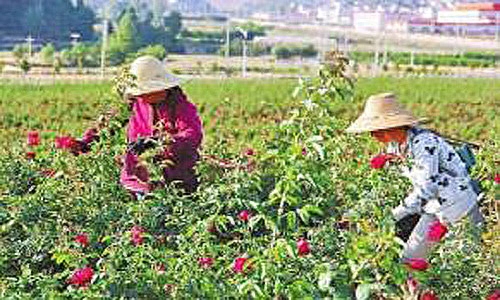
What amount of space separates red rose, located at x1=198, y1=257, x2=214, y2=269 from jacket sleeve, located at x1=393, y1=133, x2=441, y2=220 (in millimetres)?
869

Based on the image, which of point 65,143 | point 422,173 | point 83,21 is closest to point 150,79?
point 65,143

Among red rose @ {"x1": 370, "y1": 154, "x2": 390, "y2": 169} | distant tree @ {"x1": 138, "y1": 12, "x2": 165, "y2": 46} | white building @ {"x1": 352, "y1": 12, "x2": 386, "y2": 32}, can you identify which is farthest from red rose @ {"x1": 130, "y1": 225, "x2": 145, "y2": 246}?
white building @ {"x1": 352, "y1": 12, "x2": 386, "y2": 32}

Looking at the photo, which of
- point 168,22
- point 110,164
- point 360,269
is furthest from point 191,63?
point 360,269

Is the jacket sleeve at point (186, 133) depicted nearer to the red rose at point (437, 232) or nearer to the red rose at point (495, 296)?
the red rose at point (437, 232)

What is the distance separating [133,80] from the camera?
4266 mm

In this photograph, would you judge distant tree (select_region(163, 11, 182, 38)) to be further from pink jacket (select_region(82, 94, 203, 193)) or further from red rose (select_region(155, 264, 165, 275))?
red rose (select_region(155, 264, 165, 275))

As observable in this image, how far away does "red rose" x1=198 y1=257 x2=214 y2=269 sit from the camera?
10.1 feet

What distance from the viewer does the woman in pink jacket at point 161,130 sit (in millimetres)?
4121

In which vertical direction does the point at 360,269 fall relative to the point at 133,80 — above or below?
below

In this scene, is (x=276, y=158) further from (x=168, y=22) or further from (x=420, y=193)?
(x=168, y=22)

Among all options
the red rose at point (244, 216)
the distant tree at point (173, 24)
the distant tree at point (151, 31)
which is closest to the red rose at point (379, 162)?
the red rose at point (244, 216)

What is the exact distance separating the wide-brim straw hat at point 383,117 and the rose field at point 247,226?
0.11 m

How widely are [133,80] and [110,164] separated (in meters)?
0.40

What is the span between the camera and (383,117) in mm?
3795
